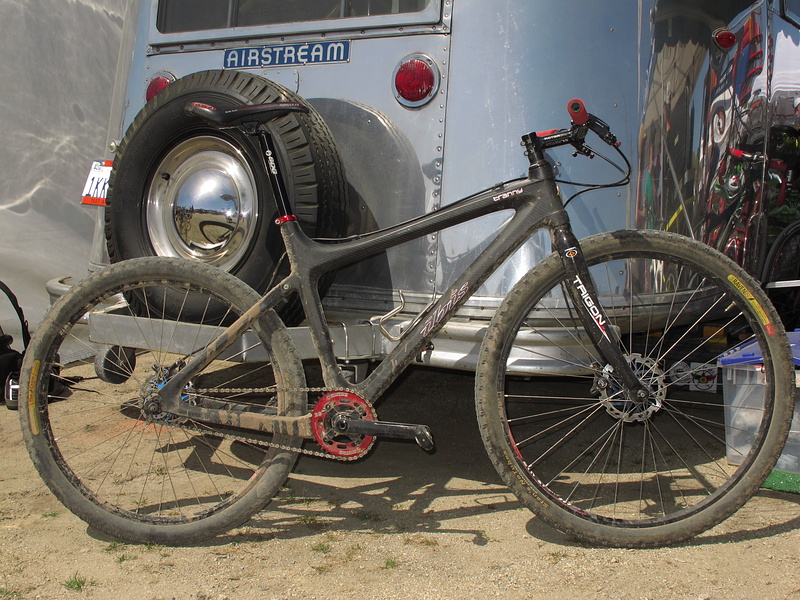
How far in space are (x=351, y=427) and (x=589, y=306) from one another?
2.99ft

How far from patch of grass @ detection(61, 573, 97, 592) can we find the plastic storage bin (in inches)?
92.6

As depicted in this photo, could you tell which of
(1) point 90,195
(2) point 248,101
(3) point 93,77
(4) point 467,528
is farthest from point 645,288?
(3) point 93,77

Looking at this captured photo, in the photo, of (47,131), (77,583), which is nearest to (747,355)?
(77,583)

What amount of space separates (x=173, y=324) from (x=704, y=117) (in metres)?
2.35

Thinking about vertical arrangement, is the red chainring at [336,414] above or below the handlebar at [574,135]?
below

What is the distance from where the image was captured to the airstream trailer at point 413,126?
2785 mm

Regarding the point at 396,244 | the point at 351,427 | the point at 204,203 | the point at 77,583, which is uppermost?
the point at 204,203

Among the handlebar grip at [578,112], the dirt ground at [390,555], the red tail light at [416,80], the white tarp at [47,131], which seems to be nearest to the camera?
the dirt ground at [390,555]

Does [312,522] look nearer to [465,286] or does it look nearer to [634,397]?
[465,286]

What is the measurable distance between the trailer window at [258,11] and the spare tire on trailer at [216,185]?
0.49 m

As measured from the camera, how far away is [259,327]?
2613 mm

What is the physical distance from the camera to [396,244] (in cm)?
264

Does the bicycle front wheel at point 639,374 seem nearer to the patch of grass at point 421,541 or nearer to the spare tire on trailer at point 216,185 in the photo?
the patch of grass at point 421,541

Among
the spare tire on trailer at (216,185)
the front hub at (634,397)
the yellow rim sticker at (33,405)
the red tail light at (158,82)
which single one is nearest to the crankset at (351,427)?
the spare tire on trailer at (216,185)
